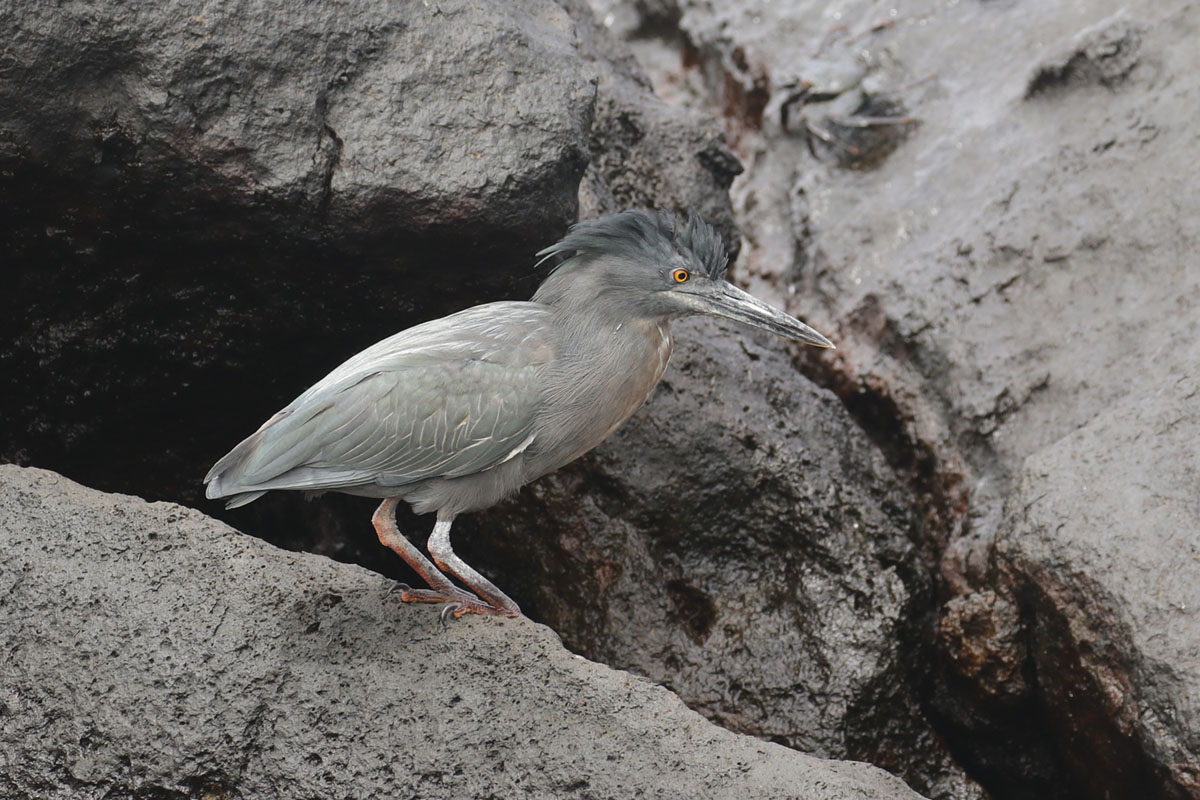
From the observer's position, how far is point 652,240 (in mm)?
3967

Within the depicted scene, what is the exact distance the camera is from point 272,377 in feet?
15.7

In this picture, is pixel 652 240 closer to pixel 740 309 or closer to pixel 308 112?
pixel 740 309

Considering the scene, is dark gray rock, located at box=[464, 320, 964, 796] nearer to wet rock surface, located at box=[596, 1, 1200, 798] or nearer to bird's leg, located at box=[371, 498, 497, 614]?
wet rock surface, located at box=[596, 1, 1200, 798]

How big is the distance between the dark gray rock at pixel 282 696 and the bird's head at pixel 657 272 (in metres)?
1.16

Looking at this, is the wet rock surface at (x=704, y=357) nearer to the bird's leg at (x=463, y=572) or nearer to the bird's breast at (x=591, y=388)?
the bird's leg at (x=463, y=572)

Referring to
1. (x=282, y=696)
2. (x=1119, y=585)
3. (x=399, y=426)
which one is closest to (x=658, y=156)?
(x=399, y=426)

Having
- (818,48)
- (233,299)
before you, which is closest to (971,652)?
(233,299)

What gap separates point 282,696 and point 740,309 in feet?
6.23

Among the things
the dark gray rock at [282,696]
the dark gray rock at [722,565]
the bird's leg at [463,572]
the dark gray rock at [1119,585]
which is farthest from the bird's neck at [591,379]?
the dark gray rock at [1119,585]

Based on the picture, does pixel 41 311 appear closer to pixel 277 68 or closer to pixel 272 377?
pixel 272 377

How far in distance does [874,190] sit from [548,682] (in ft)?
14.0

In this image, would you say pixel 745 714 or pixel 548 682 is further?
pixel 745 714

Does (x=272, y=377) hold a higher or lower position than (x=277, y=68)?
lower

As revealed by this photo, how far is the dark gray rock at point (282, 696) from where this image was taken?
320 cm
